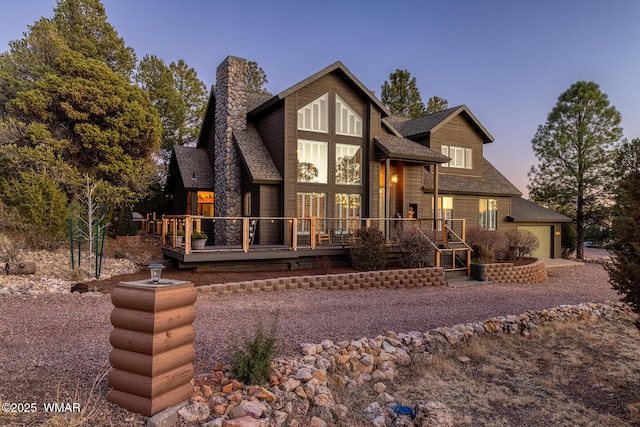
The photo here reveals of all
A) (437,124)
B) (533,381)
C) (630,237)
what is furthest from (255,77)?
(533,381)

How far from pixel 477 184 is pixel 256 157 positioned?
1191cm

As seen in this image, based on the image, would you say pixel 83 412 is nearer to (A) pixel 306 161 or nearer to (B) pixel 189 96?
(A) pixel 306 161

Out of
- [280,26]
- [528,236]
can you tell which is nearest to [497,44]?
[528,236]

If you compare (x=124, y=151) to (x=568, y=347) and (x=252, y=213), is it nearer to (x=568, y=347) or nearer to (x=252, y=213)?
(x=252, y=213)

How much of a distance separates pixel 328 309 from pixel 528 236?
13075 mm

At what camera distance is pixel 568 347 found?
7.01 m

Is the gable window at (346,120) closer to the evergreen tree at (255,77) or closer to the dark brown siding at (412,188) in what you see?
the dark brown siding at (412,188)

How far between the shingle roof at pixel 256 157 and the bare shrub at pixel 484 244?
7906mm

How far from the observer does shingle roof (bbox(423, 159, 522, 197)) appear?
1806 cm

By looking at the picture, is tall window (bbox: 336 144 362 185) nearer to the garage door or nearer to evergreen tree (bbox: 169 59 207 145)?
the garage door

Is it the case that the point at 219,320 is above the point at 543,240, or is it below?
below

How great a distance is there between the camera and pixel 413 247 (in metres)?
12.4

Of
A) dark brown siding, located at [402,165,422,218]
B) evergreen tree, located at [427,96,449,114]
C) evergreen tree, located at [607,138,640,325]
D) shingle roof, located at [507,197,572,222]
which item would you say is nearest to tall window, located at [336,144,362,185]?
dark brown siding, located at [402,165,422,218]

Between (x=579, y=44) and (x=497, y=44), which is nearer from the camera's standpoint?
(x=579, y=44)
